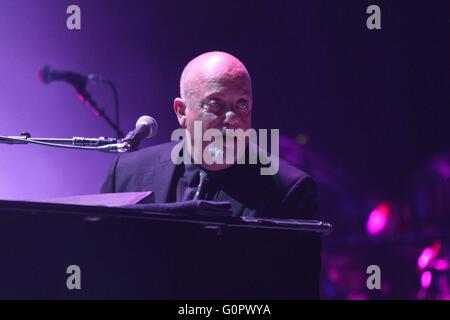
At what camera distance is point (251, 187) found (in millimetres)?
2041

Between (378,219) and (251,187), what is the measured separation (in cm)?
230

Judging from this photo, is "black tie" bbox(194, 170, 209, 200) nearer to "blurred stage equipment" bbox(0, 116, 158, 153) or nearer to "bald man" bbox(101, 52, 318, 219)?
"bald man" bbox(101, 52, 318, 219)

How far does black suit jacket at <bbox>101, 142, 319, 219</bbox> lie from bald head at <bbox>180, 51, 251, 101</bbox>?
268 mm

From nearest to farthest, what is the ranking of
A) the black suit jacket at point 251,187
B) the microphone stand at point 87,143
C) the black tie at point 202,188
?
the microphone stand at point 87,143 → the black tie at point 202,188 → the black suit jacket at point 251,187

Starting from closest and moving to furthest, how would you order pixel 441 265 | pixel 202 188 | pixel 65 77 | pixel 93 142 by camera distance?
pixel 93 142 < pixel 202 188 < pixel 65 77 < pixel 441 265

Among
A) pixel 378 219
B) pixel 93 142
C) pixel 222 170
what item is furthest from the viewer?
pixel 378 219

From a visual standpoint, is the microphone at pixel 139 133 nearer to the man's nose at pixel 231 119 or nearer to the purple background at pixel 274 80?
the man's nose at pixel 231 119

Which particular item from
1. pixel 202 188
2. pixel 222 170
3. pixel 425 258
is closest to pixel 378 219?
pixel 425 258

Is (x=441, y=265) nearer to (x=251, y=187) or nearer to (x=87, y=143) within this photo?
(x=251, y=187)

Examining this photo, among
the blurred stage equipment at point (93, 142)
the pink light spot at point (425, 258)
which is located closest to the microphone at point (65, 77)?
the blurred stage equipment at point (93, 142)

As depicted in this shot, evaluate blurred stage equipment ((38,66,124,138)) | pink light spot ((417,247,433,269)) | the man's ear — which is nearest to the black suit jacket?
the man's ear

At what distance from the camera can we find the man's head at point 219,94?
2.09 m

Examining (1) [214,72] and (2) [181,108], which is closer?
(1) [214,72]
